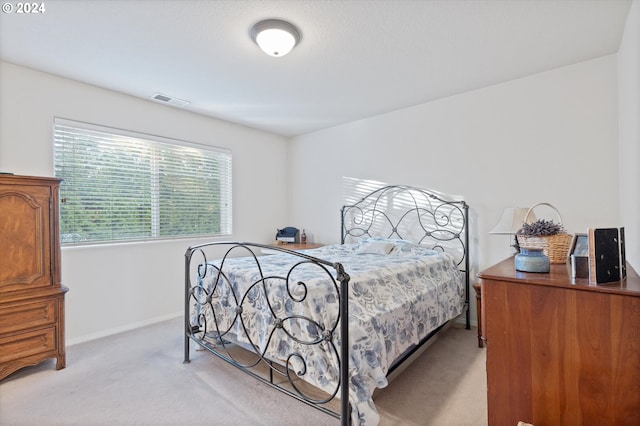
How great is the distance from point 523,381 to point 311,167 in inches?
155

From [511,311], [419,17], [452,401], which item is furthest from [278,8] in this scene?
[452,401]

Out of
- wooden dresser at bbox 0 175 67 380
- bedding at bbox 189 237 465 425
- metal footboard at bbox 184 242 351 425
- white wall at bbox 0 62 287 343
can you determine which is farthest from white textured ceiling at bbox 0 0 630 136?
bedding at bbox 189 237 465 425

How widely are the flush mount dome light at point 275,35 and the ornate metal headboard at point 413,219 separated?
86.4 inches

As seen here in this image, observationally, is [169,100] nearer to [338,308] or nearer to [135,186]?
[135,186]

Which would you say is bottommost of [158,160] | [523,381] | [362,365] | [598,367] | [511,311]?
[362,365]

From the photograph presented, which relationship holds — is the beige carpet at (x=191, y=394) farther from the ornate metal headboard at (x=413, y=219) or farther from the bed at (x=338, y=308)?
the ornate metal headboard at (x=413, y=219)

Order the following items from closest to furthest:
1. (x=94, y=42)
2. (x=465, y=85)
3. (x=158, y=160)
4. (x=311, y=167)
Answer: (x=94, y=42)
(x=465, y=85)
(x=158, y=160)
(x=311, y=167)

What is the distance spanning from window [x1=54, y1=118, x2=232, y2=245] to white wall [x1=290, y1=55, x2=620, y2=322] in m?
1.88

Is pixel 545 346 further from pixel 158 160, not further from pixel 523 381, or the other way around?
pixel 158 160

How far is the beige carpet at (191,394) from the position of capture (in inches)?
72.7

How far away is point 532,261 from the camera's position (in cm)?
140

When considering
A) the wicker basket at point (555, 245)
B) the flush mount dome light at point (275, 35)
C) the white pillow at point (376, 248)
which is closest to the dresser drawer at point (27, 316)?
the flush mount dome light at point (275, 35)

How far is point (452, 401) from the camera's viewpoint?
2000 millimetres

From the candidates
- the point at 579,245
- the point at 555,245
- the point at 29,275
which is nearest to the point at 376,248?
the point at 555,245
